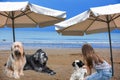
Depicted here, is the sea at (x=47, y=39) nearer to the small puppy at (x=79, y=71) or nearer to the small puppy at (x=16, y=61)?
the small puppy at (x=16, y=61)

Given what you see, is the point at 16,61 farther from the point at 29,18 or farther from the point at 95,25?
the point at 95,25

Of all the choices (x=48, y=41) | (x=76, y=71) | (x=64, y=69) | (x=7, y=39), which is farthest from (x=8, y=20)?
(x=76, y=71)

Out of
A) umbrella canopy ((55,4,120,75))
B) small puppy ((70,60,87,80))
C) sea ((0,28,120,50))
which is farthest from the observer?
sea ((0,28,120,50))

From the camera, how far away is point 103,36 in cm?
1040

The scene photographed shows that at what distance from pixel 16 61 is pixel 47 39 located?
75.7 inches

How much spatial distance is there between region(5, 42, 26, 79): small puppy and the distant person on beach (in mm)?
1575

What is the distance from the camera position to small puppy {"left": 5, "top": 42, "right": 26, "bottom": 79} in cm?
767

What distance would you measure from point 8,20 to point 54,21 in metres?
1.37

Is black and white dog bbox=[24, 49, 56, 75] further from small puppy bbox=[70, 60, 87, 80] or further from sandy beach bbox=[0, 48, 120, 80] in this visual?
small puppy bbox=[70, 60, 87, 80]

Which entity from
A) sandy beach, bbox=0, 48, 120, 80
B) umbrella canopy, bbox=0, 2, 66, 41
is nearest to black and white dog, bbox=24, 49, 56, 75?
umbrella canopy, bbox=0, 2, 66, 41

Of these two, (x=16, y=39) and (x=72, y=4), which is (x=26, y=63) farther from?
(x=72, y=4)

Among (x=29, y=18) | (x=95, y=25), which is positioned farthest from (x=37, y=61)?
(x=95, y=25)

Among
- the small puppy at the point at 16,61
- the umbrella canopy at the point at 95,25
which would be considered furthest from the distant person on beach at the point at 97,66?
the umbrella canopy at the point at 95,25

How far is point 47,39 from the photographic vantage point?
970 centimetres
